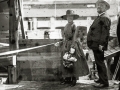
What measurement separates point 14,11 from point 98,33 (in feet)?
7.27

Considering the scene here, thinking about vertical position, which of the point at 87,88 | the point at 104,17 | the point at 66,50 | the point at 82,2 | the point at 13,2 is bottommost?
the point at 87,88

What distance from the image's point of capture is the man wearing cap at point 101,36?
4.55 m

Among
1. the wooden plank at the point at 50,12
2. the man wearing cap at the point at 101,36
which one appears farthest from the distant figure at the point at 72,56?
the wooden plank at the point at 50,12

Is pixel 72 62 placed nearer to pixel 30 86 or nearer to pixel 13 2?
pixel 30 86

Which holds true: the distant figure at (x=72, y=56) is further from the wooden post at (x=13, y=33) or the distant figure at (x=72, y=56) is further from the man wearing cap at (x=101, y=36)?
the wooden post at (x=13, y=33)

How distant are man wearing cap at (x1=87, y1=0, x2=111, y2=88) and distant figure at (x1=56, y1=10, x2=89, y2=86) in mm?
461

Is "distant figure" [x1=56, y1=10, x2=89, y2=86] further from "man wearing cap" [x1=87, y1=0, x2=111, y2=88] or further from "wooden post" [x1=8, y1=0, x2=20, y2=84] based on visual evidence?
"wooden post" [x1=8, y1=0, x2=20, y2=84]

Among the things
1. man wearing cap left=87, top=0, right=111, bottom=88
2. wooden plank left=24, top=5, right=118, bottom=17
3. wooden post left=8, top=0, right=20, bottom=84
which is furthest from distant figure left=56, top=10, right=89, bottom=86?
wooden plank left=24, top=5, right=118, bottom=17

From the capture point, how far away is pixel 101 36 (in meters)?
4.58

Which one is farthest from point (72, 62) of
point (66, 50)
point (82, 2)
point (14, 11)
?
point (82, 2)

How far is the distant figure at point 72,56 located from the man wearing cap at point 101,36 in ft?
1.51

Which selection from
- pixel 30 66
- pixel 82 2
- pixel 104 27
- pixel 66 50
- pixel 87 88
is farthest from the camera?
pixel 82 2

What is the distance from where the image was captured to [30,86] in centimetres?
511

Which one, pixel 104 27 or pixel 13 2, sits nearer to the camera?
pixel 104 27
